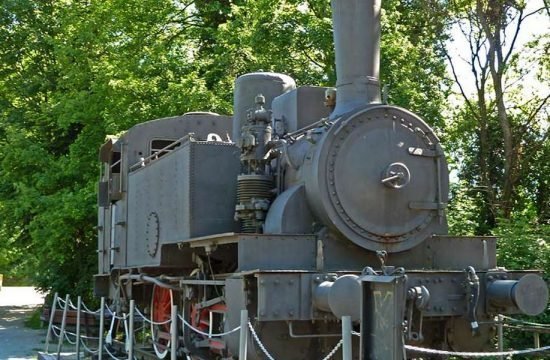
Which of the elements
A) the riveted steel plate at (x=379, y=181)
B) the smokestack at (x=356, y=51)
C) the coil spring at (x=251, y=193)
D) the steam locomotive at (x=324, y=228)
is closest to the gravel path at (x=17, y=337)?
the steam locomotive at (x=324, y=228)

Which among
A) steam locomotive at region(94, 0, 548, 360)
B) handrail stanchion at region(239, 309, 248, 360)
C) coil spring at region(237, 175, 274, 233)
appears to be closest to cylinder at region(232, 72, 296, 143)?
steam locomotive at region(94, 0, 548, 360)

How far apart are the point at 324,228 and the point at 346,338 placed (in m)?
1.99

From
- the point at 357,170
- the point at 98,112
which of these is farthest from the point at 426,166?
the point at 98,112

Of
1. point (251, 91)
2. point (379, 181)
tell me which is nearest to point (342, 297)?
point (379, 181)

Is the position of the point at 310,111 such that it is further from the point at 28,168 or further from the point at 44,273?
the point at 44,273

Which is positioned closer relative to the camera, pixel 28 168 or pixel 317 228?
pixel 317 228

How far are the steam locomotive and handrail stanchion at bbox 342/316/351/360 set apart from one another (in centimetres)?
11

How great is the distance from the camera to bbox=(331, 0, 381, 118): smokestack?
705 cm

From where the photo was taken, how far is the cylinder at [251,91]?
8.70 meters

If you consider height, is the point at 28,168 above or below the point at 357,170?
above

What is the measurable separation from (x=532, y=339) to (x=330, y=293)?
18.4 ft

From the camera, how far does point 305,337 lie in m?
6.46

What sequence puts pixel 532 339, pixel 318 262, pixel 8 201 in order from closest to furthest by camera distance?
pixel 318 262 < pixel 532 339 < pixel 8 201

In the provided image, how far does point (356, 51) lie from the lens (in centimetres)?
712
